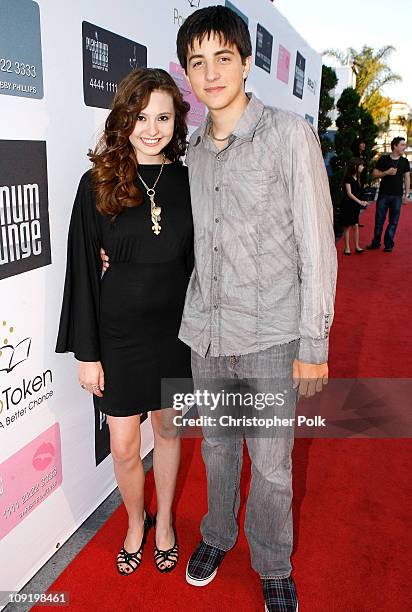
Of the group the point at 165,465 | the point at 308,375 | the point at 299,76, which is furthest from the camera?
the point at 299,76

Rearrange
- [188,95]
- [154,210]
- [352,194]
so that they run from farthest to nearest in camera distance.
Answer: [352,194] < [188,95] < [154,210]

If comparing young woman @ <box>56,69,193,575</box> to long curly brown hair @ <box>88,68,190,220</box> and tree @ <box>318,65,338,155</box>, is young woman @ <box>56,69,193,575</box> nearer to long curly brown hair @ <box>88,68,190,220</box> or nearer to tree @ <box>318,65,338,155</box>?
long curly brown hair @ <box>88,68,190,220</box>

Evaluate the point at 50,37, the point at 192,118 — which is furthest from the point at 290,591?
the point at 192,118

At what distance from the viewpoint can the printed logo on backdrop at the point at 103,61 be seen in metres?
2.13

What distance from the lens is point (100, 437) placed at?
2594 mm

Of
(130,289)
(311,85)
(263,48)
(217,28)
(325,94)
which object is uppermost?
(325,94)

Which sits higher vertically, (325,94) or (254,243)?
(325,94)

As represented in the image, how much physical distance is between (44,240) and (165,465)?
1009 mm

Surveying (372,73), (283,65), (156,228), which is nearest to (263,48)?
(283,65)

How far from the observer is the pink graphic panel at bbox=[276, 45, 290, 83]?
17.9 feet

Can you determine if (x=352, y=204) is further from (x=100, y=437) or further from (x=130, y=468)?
(x=130, y=468)

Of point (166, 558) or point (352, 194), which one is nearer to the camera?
point (166, 558)

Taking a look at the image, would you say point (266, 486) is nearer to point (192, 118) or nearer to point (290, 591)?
point (290, 591)

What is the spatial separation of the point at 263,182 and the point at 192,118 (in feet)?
6.55
